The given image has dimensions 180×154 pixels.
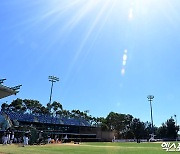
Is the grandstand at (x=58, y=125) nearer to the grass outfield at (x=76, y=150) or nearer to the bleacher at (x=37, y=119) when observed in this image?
the bleacher at (x=37, y=119)

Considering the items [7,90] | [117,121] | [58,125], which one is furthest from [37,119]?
[7,90]

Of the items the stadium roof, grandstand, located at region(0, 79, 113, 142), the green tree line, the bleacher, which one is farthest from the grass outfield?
the green tree line

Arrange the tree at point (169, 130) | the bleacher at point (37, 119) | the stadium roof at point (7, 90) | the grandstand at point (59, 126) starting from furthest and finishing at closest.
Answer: the tree at point (169, 130) → the bleacher at point (37, 119) → the grandstand at point (59, 126) → the stadium roof at point (7, 90)

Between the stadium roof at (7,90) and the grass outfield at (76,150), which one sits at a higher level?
the stadium roof at (7,90)

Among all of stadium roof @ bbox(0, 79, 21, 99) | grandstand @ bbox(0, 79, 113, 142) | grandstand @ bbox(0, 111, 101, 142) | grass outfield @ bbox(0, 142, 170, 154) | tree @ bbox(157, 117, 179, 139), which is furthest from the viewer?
tree @ bbox(157, 117, 179, 139)

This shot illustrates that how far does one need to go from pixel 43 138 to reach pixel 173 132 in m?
83.3

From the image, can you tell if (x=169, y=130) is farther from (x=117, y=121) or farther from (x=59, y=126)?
(x=59, y=126)

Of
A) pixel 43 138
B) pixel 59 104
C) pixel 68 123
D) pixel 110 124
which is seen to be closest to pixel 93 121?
pixel 110 124

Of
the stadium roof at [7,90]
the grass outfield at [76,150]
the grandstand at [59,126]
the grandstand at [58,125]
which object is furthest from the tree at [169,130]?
the stadium roof at [7,90]

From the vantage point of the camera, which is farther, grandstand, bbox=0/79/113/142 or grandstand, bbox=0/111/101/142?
grandstand, bbox=0/111/101/142

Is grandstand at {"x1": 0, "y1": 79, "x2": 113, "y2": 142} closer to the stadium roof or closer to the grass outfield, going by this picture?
the grass outfield

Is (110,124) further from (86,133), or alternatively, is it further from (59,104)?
(86,133)

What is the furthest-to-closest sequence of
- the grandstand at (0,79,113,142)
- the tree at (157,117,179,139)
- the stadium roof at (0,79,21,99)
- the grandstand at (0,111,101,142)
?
the tree at (157,117,179,139) → the grandstand at (0,111,101,142) → the grandstand at (0,79,113,142) → the stadium roof at (0,79,21,99)

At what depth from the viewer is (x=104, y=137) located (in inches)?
3939
